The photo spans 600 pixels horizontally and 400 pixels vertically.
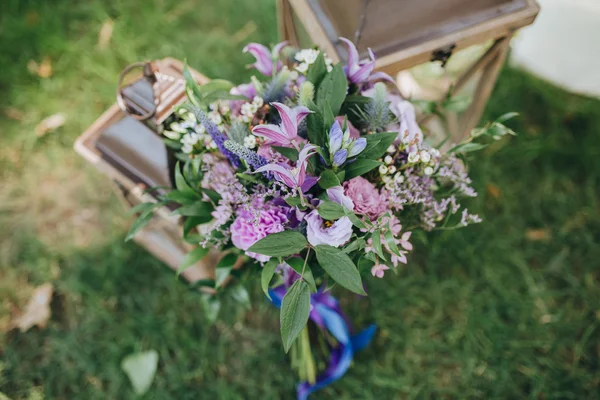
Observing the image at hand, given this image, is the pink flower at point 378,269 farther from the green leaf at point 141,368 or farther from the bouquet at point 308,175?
the green leaf at point 141,368

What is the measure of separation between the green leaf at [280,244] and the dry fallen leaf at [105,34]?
1.78m

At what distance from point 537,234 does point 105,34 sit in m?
2.07

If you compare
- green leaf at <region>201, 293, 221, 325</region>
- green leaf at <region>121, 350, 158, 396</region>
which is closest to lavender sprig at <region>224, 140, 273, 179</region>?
green leaf at <region>201, 293, 221, 325</region>

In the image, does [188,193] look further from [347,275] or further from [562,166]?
[562,166]

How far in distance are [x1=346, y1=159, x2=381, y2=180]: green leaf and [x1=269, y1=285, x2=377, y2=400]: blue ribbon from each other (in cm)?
66

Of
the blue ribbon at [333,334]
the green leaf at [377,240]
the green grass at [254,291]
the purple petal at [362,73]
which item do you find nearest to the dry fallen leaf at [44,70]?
the green grass at [254,291]

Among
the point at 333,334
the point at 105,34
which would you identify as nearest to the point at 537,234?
the point at 333,334

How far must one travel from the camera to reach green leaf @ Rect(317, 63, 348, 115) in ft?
3.40

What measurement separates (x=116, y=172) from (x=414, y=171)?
0.80 metres

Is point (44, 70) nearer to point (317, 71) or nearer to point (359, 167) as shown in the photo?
point (317, 71)

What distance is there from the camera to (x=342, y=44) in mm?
1420

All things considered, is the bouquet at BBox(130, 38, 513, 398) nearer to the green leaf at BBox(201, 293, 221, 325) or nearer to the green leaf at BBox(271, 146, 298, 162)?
the green leaf at BBox(271, 146, 298, 162)

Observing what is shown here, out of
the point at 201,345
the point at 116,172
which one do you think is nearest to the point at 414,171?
the point at 116,172

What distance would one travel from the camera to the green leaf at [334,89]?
1.04m
